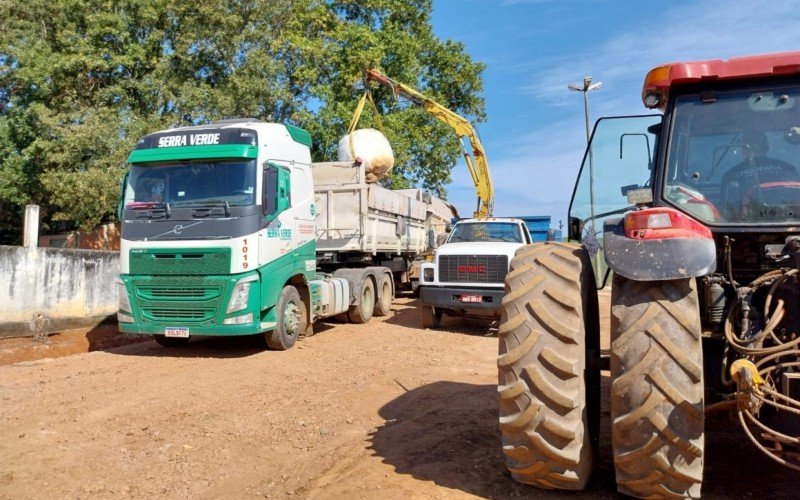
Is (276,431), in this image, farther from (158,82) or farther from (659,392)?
(158,82)

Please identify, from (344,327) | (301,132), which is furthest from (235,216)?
(344,327)

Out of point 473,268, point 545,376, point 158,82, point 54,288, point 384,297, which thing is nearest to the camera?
point 545,376

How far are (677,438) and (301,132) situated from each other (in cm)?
848

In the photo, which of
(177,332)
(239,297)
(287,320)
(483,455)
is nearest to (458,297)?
(287,320)

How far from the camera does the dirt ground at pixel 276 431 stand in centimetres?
384

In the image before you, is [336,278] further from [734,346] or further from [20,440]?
[734,346]

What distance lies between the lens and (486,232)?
12078mm

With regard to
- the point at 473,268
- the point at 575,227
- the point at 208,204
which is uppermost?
the point at 208,204

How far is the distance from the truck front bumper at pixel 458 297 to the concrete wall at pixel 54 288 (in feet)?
21.3

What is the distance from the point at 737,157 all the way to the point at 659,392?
1766mm

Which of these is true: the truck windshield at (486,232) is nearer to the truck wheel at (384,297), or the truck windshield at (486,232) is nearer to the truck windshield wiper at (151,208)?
the truck wheel at (384,297)

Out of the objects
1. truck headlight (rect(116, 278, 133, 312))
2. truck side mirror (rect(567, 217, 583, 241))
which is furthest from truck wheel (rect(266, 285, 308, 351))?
truck side mirror (rect(567, 217, 583, 241))

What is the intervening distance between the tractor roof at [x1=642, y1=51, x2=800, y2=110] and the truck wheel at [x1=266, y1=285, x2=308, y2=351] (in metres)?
6.66

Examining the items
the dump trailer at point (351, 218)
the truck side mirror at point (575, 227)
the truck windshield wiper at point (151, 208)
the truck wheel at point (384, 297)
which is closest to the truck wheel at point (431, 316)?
the dump trailer at point (351, 218)
